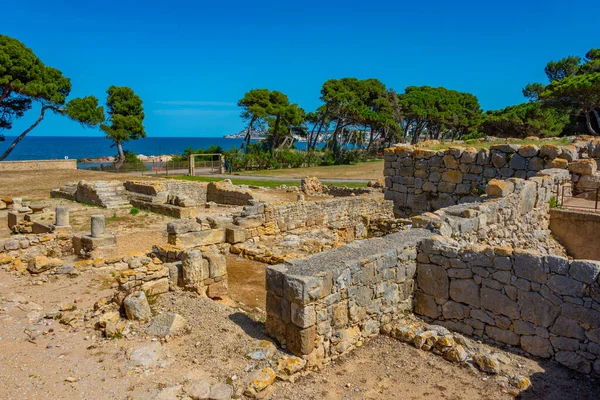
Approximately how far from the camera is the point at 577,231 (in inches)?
395

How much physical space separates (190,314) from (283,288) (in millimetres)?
1874

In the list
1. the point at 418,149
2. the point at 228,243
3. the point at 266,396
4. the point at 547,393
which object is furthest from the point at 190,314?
the point at 418,149

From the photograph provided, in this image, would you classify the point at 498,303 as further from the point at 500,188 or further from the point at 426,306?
the point at 500,188

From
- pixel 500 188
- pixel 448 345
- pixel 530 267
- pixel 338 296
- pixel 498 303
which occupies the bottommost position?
pixel 448 345

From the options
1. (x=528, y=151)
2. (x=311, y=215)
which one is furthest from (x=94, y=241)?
(x=528, y=151)

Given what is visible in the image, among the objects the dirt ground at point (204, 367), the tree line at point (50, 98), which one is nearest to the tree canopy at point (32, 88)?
the tree line at point (50, 98)

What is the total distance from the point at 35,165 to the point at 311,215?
100 feet

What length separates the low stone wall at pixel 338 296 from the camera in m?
5.50

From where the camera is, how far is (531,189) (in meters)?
9.59

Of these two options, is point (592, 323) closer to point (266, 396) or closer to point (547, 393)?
point (547, 393)

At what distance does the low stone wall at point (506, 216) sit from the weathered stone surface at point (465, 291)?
105 centimetres

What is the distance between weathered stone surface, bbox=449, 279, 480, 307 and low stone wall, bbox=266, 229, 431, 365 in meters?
0.63

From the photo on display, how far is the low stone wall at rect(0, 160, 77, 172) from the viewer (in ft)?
115

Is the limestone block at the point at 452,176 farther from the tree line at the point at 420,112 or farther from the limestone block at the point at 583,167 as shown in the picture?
the tree line at the point at 420,112
